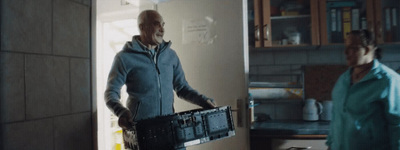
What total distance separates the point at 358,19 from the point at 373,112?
0.99 metres

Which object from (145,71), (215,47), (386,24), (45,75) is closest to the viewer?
(45,75)

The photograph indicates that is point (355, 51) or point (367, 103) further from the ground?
point (355, 51)

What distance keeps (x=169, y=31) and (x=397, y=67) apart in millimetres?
1669

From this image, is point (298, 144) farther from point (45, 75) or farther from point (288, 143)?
point (45, 75)

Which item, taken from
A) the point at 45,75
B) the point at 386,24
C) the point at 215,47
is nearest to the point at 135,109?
the point at 45,75

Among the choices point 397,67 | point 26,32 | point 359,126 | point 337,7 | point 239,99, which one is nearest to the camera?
point 26,32

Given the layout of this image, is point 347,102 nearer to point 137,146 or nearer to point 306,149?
point 306,149

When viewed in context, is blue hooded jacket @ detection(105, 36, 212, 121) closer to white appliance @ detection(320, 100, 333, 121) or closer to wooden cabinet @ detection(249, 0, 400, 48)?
wooden cabinet @ detection(249, 0, 400, 48)

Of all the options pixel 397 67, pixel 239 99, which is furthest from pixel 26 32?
pixel 397 67

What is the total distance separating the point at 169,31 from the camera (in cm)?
180

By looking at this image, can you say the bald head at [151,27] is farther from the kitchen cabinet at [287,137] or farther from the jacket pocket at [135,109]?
the kitchen cabinet at [287,137]

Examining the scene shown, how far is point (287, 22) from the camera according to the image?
219cm

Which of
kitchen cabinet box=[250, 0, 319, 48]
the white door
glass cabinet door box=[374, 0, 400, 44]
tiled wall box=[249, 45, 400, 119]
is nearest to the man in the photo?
the white door

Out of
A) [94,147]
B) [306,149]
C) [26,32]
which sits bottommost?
[306,149]
